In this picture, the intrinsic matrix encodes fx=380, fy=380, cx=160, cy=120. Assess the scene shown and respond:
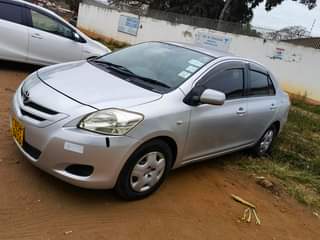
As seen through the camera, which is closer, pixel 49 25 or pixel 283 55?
pixel 49 25

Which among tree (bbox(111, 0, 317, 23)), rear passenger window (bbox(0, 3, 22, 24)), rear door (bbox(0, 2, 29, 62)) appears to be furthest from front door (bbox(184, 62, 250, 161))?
tree (bbox(111, 0, 317, 23))

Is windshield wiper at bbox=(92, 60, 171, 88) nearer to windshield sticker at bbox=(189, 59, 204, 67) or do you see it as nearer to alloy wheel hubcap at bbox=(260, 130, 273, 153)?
windshield sticker at bbox=(189, 59, 204, 67)

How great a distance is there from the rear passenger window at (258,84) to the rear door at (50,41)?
431 cm

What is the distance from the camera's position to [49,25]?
786 centimetres

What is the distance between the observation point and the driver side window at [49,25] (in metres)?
7.66

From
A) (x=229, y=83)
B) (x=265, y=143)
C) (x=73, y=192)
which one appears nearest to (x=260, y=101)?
(x=229, y=83)

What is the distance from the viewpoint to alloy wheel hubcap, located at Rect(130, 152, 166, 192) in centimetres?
352

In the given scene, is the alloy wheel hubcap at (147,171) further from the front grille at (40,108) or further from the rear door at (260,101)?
the rear door at (260,101)

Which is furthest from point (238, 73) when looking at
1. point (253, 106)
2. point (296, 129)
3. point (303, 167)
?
point (296, 129)

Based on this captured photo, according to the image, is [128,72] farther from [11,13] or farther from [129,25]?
[129,25]

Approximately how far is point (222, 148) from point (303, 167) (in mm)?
1910

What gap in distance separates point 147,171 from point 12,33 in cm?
509

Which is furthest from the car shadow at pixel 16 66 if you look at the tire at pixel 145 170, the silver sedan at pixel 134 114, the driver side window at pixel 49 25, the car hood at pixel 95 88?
the tire at pixel 145 170

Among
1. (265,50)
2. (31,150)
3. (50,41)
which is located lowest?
(265,50)
